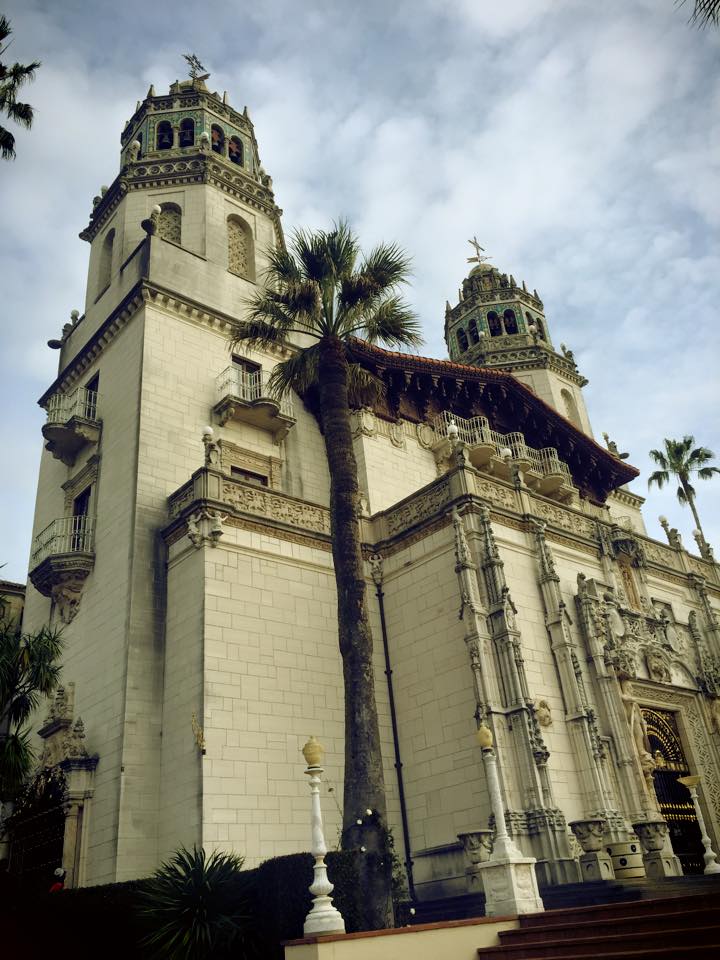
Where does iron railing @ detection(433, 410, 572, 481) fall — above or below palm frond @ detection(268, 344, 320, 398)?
above

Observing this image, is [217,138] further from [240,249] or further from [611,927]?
[611,927]

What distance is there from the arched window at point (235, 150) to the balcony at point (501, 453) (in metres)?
13.4

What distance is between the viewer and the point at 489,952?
1195cm

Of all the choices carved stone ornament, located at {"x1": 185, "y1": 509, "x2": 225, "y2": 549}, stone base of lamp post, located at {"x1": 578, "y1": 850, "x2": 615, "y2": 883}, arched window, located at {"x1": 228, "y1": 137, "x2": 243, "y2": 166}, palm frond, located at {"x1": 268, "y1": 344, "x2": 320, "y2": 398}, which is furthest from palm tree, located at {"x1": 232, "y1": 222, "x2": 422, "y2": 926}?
arched window, located at {"x1": 228, "y1": 137, "x2": 243, "y2": 166}

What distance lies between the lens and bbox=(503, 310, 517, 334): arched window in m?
42.8

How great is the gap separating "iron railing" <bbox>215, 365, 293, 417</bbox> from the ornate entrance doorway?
1365 cm

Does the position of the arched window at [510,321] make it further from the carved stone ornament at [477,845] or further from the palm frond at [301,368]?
the carved stone ornament at [477,845]

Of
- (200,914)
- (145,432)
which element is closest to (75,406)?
(145,432)

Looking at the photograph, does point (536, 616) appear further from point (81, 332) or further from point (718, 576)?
point (81, 332)

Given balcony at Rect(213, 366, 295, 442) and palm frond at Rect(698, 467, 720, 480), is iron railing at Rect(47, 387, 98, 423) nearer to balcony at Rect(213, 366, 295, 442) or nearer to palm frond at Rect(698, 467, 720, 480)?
balcony at Rect(213, 366, 295, 442)

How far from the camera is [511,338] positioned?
137ft

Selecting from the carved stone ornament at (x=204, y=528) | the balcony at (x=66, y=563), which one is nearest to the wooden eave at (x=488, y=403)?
the carved stone ornament at (x=204, y=528)

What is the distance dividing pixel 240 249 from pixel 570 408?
755 inches

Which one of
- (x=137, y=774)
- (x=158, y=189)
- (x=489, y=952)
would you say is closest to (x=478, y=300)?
(x=158, y=189)
